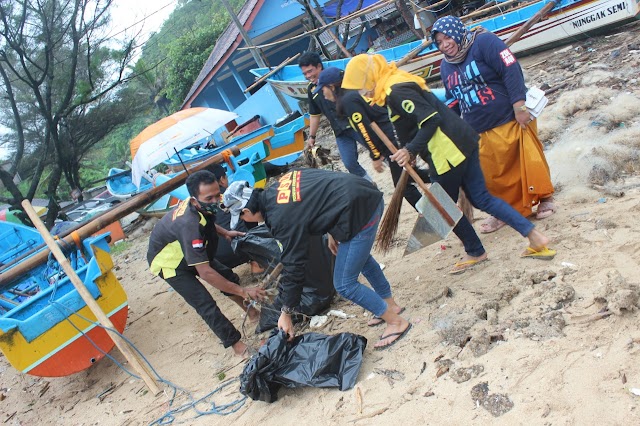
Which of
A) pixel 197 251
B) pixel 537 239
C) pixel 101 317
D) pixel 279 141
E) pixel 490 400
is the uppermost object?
pixel 279 141

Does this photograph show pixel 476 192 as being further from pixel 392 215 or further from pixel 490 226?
pixel 490 226

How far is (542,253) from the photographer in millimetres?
3666

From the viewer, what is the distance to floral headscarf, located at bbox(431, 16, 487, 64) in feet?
12.5

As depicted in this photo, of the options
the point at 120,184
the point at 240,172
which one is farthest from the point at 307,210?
the point at 120,184

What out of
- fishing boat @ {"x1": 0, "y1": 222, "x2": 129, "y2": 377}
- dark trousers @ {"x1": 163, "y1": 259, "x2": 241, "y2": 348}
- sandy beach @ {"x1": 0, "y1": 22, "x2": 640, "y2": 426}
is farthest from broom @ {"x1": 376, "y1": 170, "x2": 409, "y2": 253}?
fishing boat @ {"x1": 0, "y1": 222, "x2": 129, "y2": 377}

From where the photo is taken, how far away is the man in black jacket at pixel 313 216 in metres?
3.08

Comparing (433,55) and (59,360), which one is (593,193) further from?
(433,55)

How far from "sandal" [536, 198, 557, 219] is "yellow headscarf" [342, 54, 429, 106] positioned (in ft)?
5.29

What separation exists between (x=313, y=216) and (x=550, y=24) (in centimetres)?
804

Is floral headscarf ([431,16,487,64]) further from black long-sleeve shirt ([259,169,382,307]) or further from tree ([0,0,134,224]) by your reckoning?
tree ([0,0,134,224])

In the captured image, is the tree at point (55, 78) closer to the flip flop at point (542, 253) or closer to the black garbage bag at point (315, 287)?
the black garbage bag at point (315, 287)

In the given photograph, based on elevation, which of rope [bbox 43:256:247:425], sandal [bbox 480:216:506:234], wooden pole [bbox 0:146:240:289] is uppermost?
wooden pole [bbox 0:146:240:289]

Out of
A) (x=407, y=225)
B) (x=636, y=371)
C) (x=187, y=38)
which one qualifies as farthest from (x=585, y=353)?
Result: (x=187, y=38)

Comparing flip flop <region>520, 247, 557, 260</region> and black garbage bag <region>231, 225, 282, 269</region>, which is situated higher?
black garbage bag <region>231, 225, 282, 269</region>
